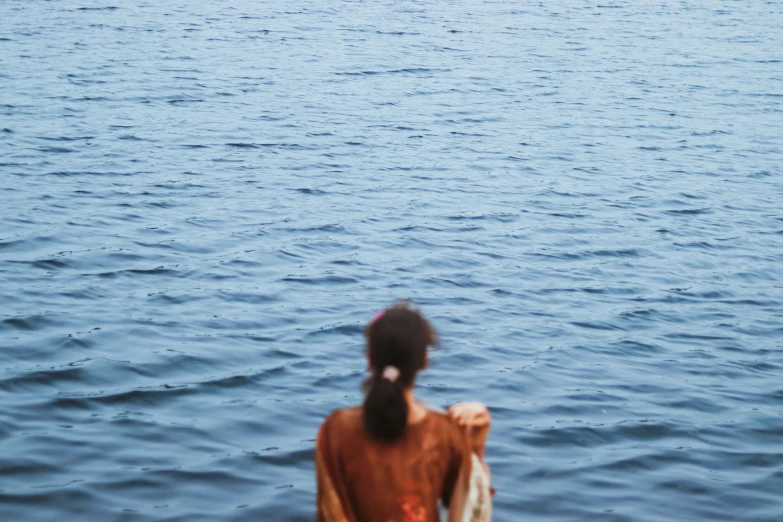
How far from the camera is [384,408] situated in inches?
135

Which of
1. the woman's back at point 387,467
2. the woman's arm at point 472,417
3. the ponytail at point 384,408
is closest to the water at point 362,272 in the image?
the woman's back at point 387,467

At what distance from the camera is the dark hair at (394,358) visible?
136 inches

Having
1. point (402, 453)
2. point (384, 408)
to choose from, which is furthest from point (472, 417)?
point (384, 408)

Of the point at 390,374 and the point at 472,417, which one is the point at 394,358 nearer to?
the point at 390,374

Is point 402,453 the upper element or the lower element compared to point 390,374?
lower

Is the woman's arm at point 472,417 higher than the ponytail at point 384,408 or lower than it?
lower

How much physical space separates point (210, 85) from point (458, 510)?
18334 mm

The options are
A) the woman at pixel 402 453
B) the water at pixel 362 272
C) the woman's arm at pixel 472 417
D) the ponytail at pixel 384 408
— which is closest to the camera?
the ponytail at pixel 384 408

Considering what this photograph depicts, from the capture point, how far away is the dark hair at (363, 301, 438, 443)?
344cm

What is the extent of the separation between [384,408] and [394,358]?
0.18 metres

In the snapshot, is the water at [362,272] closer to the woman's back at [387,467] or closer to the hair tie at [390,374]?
the woman's back at [387,467]

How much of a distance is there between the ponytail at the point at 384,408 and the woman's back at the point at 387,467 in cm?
7

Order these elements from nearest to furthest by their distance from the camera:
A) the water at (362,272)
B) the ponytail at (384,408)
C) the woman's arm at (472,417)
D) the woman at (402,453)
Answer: the ponytail at (384,408)
the woman at (402,453)
the woman's arm at (472,417)
the water at (362,272)

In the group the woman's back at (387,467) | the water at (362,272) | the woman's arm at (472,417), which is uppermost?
the woman's arm at (472,417)
